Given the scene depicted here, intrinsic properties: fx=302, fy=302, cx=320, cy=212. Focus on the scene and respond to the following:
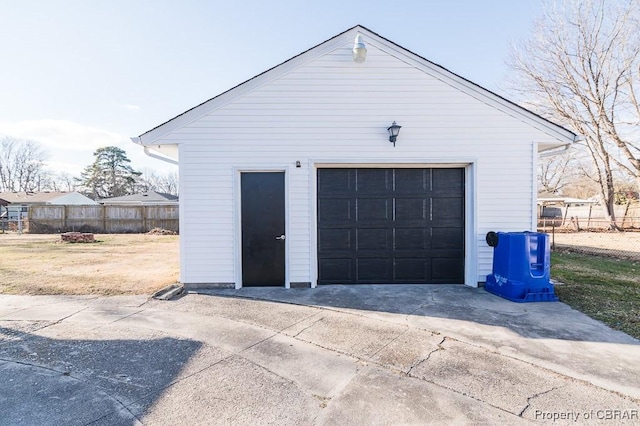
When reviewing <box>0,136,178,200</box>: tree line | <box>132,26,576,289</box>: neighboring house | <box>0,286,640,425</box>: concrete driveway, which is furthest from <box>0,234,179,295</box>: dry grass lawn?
<box>0,136,178,200</box>: tree line

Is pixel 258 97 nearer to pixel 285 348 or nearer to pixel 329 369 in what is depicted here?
pixel 285 348

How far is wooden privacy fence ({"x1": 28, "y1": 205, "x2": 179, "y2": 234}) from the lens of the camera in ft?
57.4

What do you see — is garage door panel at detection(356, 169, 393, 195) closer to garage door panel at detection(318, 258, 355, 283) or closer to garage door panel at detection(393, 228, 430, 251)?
garage door panel at detection(393, 228, 430, 251)

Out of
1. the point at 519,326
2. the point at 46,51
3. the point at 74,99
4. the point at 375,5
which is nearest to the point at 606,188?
the point at 375,5

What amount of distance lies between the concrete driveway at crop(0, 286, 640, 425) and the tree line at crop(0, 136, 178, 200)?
3876cm

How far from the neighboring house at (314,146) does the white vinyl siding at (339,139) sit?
0.06 ft

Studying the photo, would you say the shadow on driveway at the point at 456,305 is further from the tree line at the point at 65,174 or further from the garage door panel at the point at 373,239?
the tree line at the point at 65,174

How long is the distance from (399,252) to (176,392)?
446 centimetres

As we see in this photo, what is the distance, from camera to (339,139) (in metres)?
5.70

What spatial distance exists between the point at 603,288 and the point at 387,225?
4119 mm

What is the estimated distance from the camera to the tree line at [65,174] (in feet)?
120

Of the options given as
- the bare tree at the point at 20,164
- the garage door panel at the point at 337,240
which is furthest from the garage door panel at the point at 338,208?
the bare tree at the point at 20,164

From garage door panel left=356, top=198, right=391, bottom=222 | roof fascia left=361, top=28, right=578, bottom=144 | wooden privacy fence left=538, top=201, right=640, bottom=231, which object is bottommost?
wooden privacy fence left=538, top=201, right=640, bottom=231

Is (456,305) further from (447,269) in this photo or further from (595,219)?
(595,219)
